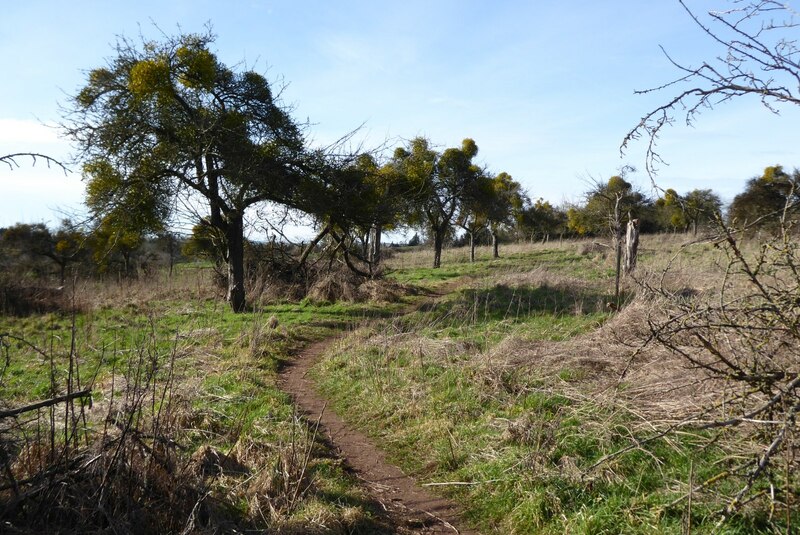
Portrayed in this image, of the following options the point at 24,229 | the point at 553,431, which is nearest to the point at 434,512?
the point at 553,431

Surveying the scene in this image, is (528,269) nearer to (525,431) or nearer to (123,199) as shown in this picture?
(123,199)

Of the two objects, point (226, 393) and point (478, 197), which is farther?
point (478, 197)

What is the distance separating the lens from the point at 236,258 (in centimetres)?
1552

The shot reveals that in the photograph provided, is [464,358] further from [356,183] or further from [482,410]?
[356,183]

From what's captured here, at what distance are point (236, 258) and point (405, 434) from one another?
10308 mm

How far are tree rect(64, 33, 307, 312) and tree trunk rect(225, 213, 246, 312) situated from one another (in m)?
0.28

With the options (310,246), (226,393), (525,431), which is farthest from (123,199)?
(525,431)

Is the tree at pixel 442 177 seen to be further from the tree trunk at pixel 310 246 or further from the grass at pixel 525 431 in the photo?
the grass at pixel 525 431

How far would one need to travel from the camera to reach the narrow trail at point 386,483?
4.67 metres

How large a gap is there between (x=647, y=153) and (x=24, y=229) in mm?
28956

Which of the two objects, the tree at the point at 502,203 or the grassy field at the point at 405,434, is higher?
the tree at the point at 502,203

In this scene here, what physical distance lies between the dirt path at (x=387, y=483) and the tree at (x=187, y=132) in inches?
305

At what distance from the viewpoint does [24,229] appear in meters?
25.8

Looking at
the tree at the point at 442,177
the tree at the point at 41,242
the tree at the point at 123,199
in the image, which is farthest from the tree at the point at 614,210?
the tree at the point at 41,242
